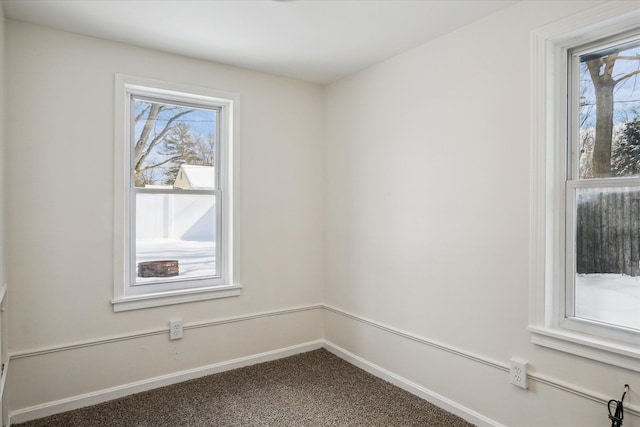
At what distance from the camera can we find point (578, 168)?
6.54ft

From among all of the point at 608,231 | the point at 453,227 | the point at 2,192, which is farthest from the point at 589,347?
the point at 2,192

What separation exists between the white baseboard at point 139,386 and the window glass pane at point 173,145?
1.41 m

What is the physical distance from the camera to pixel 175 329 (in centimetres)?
288

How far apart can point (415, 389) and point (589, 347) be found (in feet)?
3.99

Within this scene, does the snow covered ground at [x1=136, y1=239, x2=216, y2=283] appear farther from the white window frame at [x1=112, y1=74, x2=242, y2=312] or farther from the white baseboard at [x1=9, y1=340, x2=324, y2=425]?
the white baseboard at [x1=9, y1=340, x2=324, y2=425]

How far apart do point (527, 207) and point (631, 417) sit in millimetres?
1033

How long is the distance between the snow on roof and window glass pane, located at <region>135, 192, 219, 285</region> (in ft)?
→ 0.26

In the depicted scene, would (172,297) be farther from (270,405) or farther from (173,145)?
(173,145)

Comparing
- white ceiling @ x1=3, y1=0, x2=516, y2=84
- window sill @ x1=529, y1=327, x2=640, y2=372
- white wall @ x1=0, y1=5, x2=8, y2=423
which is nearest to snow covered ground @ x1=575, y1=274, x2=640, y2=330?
window sill @ x1=529, y1=327, x2=640, y2=372

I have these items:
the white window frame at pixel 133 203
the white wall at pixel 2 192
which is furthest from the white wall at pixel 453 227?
the white wall at pixel 2 192

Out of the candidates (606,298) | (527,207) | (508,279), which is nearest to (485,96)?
(527,207)

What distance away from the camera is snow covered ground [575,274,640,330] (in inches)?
71.2

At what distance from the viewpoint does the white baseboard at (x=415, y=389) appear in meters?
2.33

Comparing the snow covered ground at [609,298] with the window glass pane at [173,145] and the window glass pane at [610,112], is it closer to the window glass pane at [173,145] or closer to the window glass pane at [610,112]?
the window glass pane at [610,112]
